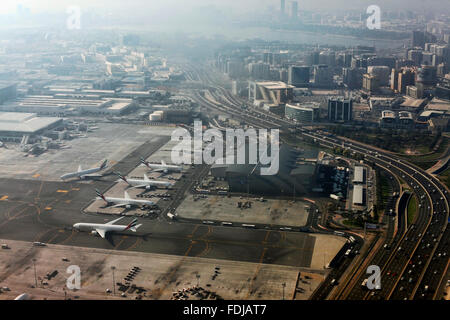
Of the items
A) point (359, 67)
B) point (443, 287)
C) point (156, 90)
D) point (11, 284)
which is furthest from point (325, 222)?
point (359, 67)

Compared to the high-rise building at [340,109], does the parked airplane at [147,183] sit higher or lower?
lower

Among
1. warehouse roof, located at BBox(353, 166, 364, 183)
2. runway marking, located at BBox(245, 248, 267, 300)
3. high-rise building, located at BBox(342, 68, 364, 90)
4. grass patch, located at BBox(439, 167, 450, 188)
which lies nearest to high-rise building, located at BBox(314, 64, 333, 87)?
high-rise building, located at BBox(342, 68, 364, 90)

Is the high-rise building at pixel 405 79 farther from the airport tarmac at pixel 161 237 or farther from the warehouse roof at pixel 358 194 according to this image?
the airport tarmac at pixel 161 237

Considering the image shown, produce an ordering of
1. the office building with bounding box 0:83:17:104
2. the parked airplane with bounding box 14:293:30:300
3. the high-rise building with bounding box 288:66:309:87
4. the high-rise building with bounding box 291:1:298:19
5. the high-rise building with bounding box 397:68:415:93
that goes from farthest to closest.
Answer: the high-rise building with bounding box 291:1:298:19
the high-rise building with bounding box 288:66:309:87
the high-rise building with bounding box 397:68:415:93
the office building with bounding box 0:83:17:104
the parked airplane with bounding box 14:293:30:300

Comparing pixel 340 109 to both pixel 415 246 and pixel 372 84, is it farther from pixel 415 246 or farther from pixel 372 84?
pixel 415 246

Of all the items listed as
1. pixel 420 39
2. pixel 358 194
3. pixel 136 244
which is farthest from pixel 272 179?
pixel 420 39

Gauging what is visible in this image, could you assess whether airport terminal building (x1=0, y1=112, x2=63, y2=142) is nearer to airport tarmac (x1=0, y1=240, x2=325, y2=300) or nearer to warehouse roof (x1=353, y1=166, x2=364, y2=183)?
airport tarmac (x1=0, y1=240, x2=325, y2=300)

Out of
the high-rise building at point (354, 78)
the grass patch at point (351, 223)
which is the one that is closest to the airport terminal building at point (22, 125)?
the grass patch at point (351, 223)
